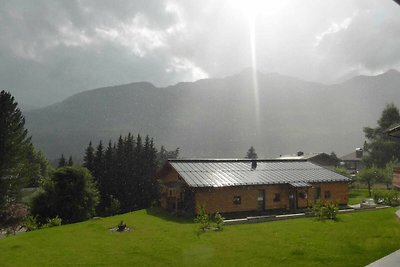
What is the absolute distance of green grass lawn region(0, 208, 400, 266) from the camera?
1750 centimetres

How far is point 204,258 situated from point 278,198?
69.8ft

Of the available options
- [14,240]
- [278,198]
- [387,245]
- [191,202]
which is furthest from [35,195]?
[387,245]

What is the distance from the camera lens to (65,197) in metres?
39.2

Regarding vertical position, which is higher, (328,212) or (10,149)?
Result: (10,149)

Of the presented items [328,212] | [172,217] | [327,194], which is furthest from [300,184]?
[172,217]

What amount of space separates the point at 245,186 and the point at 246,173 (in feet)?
11.5

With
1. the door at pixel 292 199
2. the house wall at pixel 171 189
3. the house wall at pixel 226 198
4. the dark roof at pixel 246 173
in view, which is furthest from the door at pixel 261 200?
the house wall at pixel 171 189

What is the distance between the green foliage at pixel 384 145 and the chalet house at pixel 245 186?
50210 mm

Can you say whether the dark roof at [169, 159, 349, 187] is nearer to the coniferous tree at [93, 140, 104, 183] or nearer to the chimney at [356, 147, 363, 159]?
the coniferous tree at [93, 140, 104, 183]

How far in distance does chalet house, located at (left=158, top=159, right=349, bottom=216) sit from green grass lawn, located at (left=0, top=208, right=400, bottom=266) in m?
6.37

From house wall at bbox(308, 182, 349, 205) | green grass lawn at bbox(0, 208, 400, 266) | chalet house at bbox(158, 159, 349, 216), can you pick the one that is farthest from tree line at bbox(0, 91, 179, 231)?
house wall at bbox(308, 182, 349, 205)

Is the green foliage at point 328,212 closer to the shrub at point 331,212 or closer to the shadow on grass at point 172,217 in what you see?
the shrub at point 331,212

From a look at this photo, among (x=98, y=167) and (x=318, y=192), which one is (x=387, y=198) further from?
(x=98, y=167)

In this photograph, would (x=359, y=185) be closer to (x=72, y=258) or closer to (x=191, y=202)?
(x=191, y=202)
